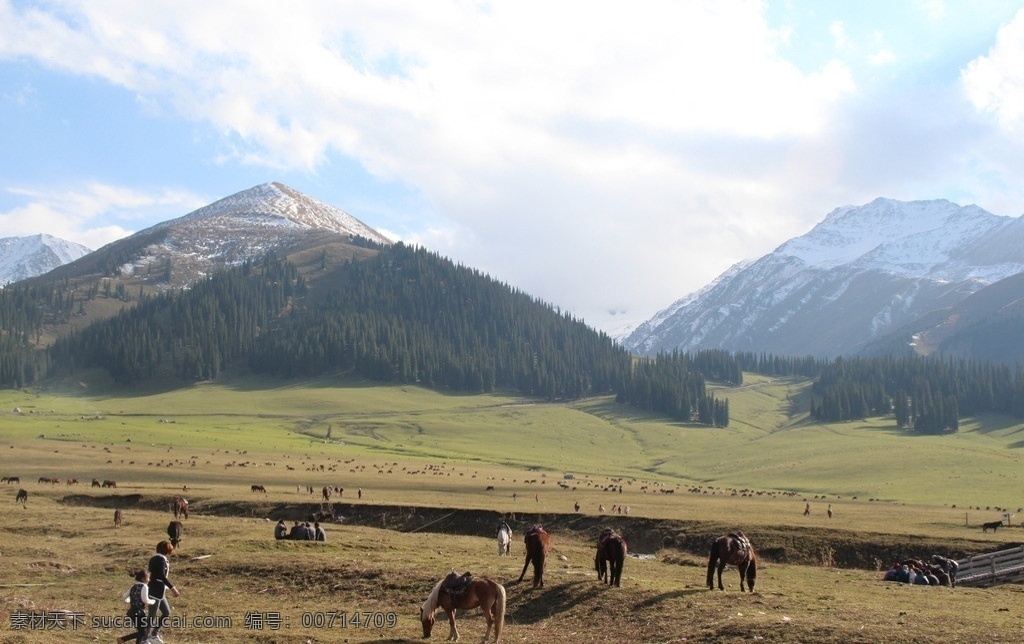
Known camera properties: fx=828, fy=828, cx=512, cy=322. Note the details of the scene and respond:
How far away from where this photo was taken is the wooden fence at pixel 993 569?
1383 inches

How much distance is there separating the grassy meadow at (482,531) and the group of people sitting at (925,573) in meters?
1.37

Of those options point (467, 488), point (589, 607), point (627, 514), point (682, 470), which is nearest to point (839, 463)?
point (682, 470)

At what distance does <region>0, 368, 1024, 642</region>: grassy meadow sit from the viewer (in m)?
22.6

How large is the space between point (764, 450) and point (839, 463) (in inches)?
996

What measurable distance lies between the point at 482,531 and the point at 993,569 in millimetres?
26534

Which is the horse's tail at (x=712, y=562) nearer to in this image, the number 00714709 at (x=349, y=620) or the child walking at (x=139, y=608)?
the number 00714709 at (x=349, y=620)

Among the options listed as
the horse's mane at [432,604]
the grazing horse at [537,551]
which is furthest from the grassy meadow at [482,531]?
the horse's mane at [432,604]

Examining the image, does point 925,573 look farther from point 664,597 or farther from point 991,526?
point 991,526

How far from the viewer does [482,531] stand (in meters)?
49.5

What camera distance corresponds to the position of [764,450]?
461ft

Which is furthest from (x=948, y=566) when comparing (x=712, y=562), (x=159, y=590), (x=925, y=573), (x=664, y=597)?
(x=159, y=590)

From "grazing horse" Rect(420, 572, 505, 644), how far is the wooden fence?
24.5 m

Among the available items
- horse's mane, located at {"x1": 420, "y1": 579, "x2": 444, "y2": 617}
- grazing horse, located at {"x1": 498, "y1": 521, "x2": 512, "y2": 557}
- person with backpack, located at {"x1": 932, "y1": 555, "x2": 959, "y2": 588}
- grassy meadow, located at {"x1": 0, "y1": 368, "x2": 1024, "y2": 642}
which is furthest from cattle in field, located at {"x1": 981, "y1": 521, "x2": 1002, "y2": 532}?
horse's mane, located at {"x1": 420, "y1": 579, "x2": 444, "y2": 617}

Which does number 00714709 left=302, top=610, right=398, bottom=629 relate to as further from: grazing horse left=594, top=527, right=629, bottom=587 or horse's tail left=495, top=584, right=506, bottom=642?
grazing horse left=594, top=527, right=629, bottom=587
